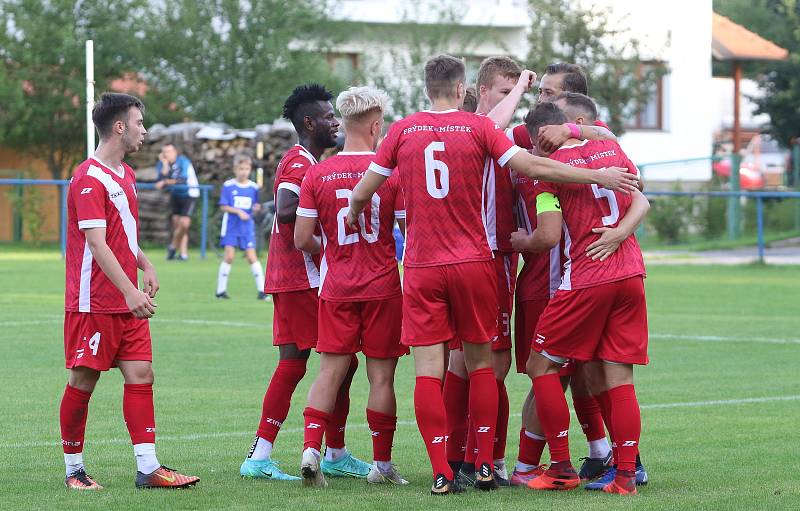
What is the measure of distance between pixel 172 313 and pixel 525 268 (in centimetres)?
1047

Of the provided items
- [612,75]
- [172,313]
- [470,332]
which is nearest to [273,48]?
[612,75]

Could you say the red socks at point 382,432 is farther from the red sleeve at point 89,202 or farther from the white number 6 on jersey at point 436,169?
the red sleeve at point 89,202

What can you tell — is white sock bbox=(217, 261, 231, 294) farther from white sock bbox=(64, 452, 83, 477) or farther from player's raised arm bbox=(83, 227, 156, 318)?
player's raised arm bbox=(83, 227, 156, 318)

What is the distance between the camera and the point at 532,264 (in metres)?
7.67

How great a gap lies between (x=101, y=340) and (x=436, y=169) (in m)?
1.78

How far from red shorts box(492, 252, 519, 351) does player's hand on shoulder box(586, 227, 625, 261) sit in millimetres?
608

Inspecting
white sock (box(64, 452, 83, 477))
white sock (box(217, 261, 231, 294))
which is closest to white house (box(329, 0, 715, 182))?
white sock (box(217, 261, 231, 294))

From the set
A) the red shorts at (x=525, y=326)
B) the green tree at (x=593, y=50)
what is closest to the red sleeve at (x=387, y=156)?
the red shorts at (x=525, y=326)

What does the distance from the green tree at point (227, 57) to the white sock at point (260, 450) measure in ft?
100

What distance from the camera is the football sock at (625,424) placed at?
23.2ft

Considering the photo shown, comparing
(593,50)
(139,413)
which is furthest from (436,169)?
(593,50)

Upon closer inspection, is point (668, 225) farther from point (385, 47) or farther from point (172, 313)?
point (172, 313)

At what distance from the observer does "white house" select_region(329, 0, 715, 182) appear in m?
41.7

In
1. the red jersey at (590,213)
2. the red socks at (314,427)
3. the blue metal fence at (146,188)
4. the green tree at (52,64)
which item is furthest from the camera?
the green tree at (52,64)
